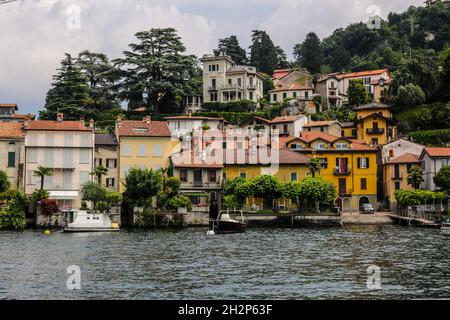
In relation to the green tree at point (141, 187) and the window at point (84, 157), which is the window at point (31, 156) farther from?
the green tree at point (141, 187)

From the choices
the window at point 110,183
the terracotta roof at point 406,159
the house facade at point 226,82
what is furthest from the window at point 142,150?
the house facade at point 226,82

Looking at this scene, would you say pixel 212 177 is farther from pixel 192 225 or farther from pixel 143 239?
pixel 143 239

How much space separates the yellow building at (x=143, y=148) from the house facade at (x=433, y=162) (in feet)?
111

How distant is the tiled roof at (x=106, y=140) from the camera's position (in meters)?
80.2

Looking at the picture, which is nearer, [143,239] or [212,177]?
[143,239]

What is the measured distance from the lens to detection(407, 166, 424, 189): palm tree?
79.1 metres

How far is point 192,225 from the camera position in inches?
2719

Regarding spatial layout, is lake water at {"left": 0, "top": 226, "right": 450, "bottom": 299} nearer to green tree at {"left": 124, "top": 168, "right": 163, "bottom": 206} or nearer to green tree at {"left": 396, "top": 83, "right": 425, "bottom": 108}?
green tree at {"left": 124, "top": 168, "right": 163, "bottom": 206}

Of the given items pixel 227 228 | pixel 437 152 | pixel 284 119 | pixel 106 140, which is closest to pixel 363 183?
pixel 437 152

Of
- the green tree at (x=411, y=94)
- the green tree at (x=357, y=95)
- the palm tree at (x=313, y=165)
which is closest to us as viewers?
the palm tree at (x=313, y=165)

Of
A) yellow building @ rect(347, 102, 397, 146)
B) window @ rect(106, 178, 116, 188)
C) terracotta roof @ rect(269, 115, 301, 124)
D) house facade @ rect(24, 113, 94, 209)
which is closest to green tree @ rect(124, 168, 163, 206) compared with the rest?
house facade @ rect(24, 113, 94, 209)

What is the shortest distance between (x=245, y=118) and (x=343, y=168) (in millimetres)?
25028

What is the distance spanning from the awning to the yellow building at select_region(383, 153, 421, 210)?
137 feet
